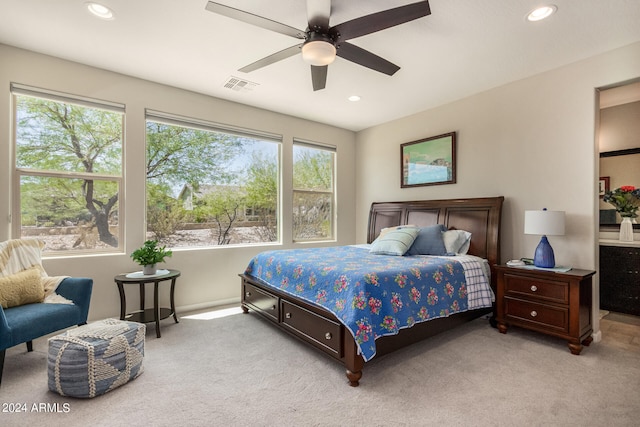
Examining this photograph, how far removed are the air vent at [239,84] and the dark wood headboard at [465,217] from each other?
8.74ft

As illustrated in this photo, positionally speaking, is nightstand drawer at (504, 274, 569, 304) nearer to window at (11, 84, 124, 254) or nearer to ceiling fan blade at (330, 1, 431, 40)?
ceiling fan blade at (330, 1, 431, 40)

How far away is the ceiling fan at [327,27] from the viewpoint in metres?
1.93

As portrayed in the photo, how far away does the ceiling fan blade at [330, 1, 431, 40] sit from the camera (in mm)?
1890

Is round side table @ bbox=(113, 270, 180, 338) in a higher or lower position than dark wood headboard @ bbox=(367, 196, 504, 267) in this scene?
lower

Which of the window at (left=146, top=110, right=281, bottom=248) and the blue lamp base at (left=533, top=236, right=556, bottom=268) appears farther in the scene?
the window at (left=146, top=110, right=281, bottom=248)

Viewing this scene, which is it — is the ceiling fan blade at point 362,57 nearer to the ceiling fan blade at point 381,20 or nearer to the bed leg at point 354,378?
the ceiling fan blade at point 381,20

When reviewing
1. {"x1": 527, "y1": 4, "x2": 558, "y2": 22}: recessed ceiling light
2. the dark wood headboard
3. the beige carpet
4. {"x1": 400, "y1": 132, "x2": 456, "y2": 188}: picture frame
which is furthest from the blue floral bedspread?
{"x1": 527, "y1": 4, "x2": 558, "y2": 22}: recessed ceiling light

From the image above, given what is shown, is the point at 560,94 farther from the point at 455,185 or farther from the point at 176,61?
the point at 176,61

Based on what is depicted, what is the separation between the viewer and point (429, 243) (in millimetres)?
3521

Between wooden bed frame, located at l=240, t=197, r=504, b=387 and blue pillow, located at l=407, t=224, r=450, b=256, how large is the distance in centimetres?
47

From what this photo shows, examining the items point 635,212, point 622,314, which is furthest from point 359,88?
point 622,314

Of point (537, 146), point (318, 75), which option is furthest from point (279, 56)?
point (537, 146)

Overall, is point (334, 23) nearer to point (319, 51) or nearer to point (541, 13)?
point (319, 51)

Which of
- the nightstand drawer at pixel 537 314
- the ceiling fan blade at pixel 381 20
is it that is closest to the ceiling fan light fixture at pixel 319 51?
the ceiling fan blade at pixel 381 20
